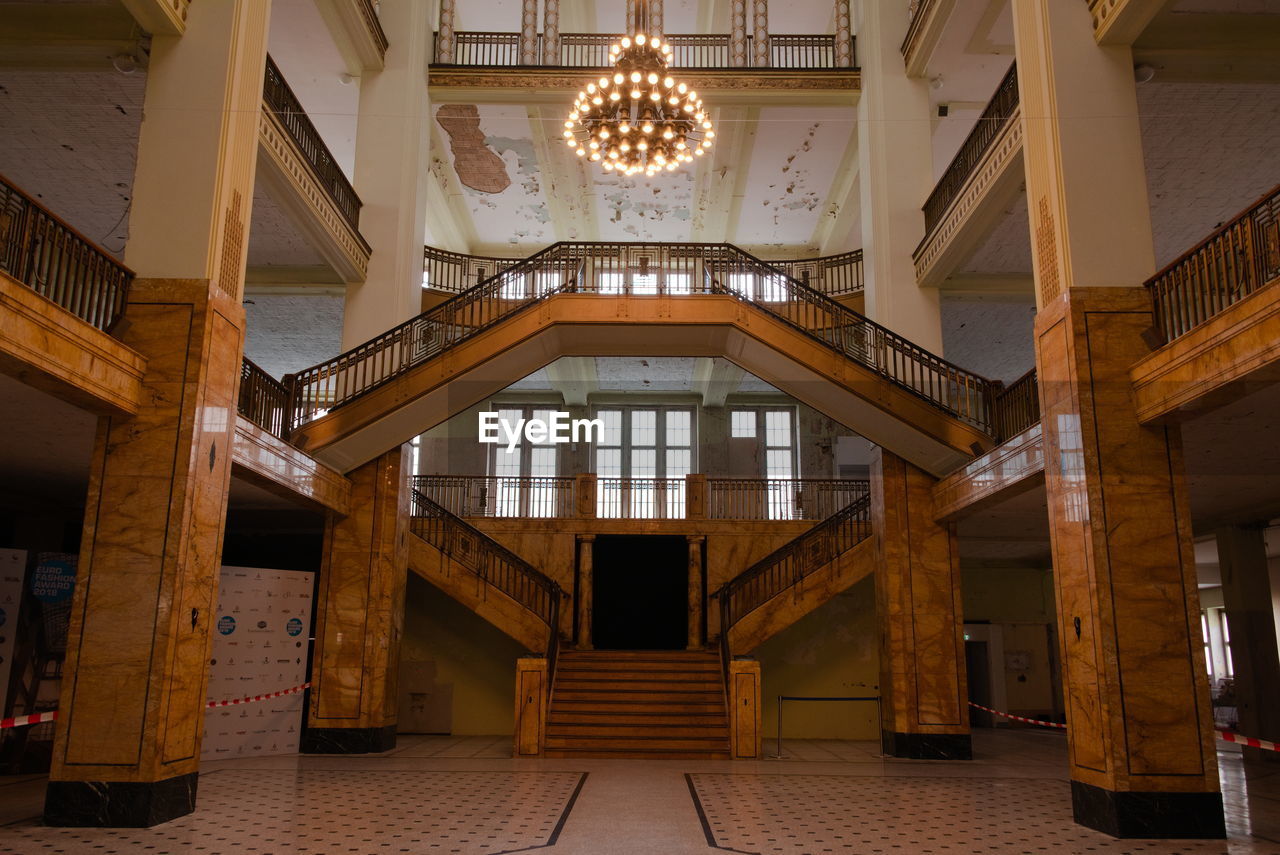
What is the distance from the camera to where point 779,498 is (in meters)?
18.8

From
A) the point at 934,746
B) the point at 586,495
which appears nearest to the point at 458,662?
the point at 586,495

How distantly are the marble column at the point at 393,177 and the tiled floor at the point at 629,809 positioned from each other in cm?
638

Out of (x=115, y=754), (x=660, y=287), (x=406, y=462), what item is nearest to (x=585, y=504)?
(x=406, y=462)

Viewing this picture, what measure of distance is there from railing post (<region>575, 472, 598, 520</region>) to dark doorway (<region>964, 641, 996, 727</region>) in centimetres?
802

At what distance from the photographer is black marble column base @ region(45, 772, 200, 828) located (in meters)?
7.10

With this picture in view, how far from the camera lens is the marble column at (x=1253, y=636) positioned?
12242mm

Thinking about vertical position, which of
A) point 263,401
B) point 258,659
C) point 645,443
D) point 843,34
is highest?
point 843,34

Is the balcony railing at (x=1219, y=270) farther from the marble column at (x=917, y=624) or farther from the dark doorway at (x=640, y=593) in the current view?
the dark doorway at (x=640, y=593)

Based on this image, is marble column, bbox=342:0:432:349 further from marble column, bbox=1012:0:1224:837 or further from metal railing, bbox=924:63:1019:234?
marble column, bbox=1012:0:1224:837

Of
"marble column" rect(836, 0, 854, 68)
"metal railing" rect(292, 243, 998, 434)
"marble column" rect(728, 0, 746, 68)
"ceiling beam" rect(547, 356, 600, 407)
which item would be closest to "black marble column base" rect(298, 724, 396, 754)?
"metal railing" rect(292, 243, 998, 434)

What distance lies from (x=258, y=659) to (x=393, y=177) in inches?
285

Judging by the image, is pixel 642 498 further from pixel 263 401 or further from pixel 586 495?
pixel 263 401

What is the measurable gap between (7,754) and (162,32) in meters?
7.96

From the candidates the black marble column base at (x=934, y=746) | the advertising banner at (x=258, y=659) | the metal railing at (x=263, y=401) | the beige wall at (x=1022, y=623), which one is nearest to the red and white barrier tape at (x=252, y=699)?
the advertising banner at (x=258, y=659)
